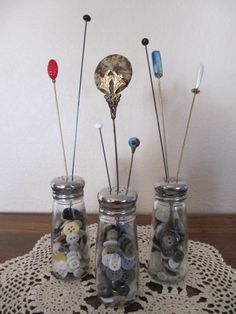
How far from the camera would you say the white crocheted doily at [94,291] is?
41cm

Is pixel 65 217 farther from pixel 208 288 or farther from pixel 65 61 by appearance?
pixel 65 61

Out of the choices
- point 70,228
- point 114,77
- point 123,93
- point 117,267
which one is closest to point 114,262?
point 117,267

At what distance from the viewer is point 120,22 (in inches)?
26.9

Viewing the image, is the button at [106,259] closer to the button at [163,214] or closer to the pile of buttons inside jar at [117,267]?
the pile of buttons inside jar at [117,267]

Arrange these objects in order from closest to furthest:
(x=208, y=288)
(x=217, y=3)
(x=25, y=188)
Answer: (x=208, y=288), (x=217, y=3), (x=25, y=188)

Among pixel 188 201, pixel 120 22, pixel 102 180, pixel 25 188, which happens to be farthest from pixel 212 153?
pixel 25 188

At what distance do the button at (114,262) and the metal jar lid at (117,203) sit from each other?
60 millimetres

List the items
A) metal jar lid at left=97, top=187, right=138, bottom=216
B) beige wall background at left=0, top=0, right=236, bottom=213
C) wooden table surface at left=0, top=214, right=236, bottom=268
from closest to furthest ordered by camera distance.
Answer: metal jar lid at left=97, top=187, right=138, bottom=216 < wooden table surface at left=0, top=214, right=236, bottom=268 < beige wall background at left=0, top=0, right=236, bottom=213

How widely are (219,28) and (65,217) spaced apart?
572mm

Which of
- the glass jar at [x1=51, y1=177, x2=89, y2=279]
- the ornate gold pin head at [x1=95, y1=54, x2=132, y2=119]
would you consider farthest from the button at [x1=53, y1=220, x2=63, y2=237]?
the ornate gold pin head at [x1=95, y1=54, x2=132, y2=119]

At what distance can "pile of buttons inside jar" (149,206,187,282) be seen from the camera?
0.46 metres

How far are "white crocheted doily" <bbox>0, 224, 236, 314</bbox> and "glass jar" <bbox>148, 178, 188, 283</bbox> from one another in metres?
0.02

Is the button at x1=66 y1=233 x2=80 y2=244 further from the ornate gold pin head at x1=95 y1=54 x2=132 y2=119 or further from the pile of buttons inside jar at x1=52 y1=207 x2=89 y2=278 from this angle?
the ornate gold pin head at x1=95 y1=54 x2=132 y2=119

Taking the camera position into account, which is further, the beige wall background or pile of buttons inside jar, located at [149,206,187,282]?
the beige wall background
